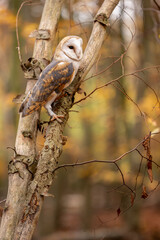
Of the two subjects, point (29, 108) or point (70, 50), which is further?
point (70, 50)

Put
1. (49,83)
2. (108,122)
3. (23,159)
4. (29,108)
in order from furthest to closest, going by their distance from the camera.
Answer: (108,122) → (49,83) → (29,108) → (23,159)

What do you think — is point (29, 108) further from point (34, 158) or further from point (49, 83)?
point (34, 158)

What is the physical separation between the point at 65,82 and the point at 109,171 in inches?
232

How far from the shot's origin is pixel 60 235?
852cm

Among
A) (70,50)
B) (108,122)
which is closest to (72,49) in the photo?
(70,50)

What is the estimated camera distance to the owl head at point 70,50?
Answer: 2635mm

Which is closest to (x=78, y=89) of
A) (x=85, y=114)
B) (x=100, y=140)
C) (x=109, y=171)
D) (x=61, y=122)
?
(x=61, y=122)

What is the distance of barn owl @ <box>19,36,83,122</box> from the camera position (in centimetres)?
248

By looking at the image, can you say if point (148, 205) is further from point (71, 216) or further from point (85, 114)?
point (85, 114)

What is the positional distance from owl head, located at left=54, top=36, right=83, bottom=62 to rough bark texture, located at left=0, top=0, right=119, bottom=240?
0.27ft

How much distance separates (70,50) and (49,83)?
34 cm

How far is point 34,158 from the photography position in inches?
91.4

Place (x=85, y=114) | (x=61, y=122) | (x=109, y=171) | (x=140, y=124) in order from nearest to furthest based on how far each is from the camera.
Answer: (x=61, y=122), (x=140, y=124), (x=109, y=171), (x=85, y=114)

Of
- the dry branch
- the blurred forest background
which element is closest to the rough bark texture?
the dry branch
